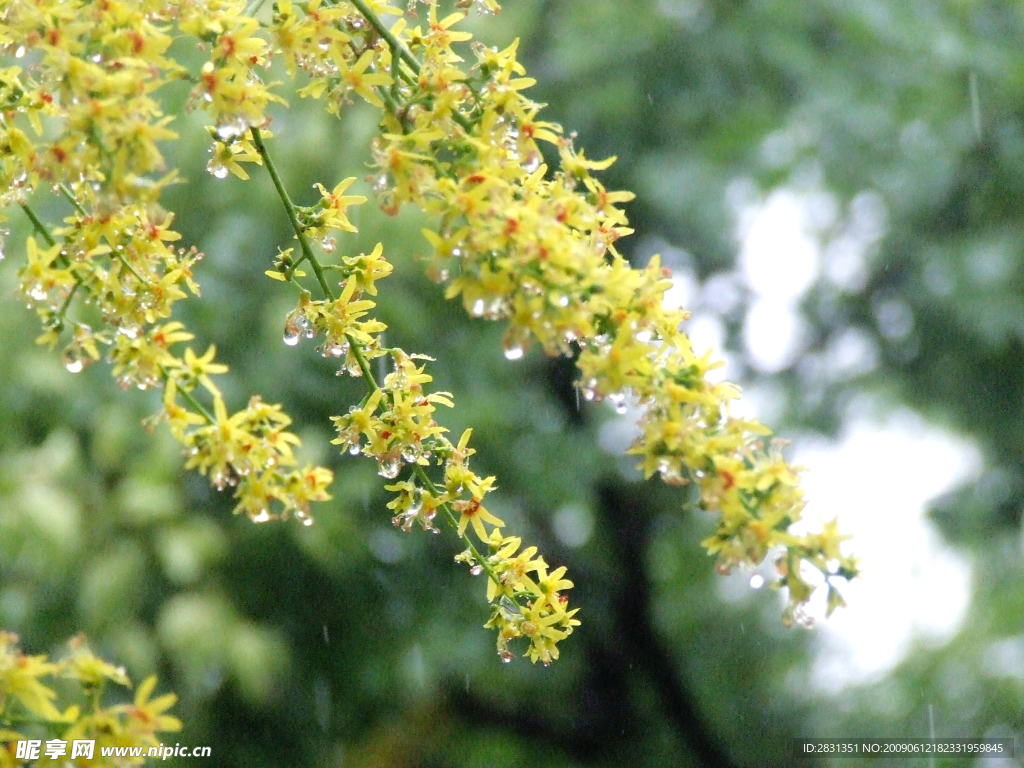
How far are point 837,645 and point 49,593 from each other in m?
2.34

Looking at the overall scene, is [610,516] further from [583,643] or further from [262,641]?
[262,641]

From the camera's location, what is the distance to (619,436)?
3490mm

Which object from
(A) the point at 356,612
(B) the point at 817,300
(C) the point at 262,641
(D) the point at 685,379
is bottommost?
(D) the point at 685,379

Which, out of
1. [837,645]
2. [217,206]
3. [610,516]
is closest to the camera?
[217,206]

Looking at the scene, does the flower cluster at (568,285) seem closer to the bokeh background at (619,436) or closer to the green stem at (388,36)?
the green stem at (388,36)

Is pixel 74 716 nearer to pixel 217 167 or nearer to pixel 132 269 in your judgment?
pixel 132 269

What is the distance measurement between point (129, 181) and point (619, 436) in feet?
9.33

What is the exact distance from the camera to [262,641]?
2562 mm

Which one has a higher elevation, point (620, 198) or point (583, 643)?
point (583, 643)

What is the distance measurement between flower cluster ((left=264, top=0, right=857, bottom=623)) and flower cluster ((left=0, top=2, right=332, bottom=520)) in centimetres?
9

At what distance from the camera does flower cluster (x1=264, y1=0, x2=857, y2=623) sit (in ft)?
2.34

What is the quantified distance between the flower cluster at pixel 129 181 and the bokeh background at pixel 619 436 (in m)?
1.53

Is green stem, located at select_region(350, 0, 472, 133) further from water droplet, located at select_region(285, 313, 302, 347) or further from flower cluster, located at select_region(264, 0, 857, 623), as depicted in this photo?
water droplet, located at select_region(285, 313, 302, 347)

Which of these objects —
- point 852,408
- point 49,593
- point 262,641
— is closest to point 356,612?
point 262,641
